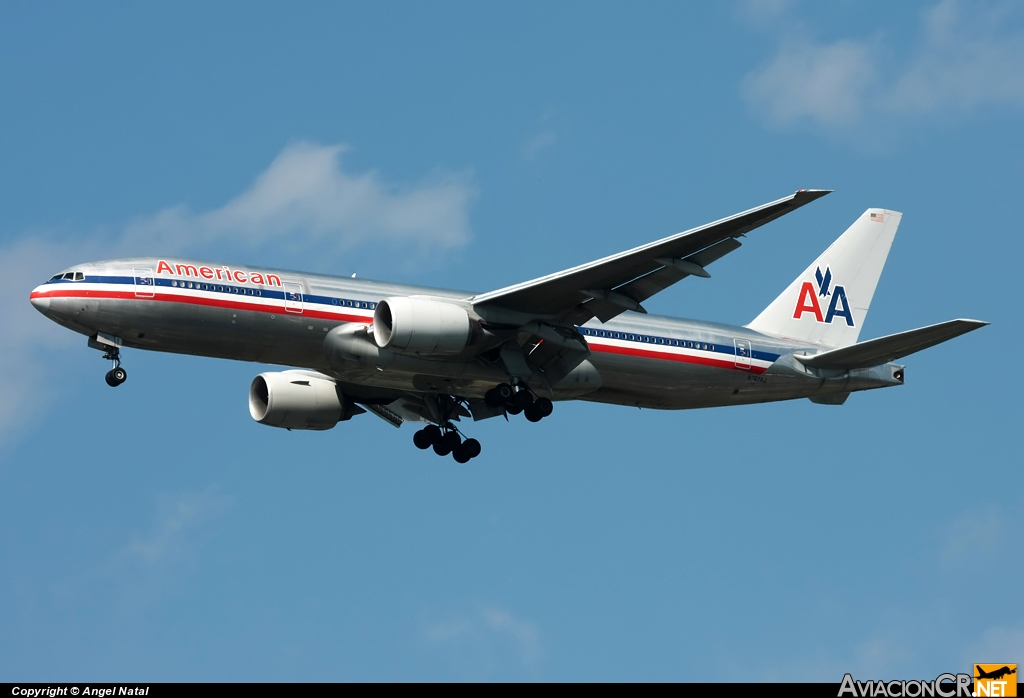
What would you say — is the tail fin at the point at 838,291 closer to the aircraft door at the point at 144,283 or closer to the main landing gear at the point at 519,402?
the main landing gear at the point at 519,402

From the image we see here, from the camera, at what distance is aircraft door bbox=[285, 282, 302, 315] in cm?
3706

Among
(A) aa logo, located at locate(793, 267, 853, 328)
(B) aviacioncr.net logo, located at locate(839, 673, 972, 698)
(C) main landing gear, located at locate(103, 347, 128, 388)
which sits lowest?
(B) aviacioncr.net logo, located at locate(839, 673, 972, 698)

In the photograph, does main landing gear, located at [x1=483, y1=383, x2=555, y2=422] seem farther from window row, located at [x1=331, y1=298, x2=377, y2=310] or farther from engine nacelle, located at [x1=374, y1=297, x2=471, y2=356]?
window row, located at [x1=331, y1=298, x2=377, y2=310]

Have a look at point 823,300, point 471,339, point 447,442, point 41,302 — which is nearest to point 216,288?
point 41,302

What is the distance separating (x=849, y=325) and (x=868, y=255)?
2779 millimetres

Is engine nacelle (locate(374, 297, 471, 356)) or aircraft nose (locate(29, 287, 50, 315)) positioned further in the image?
engine nacelle (locate(374, 297, 471, 356))

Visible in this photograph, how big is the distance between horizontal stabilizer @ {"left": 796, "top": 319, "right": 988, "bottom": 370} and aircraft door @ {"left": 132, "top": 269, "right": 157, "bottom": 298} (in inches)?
753

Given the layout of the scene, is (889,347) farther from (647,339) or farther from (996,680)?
(996,680)

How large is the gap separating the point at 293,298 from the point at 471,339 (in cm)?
477

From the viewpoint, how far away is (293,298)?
3716cm

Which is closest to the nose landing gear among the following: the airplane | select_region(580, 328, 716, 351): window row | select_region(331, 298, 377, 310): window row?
the airplane

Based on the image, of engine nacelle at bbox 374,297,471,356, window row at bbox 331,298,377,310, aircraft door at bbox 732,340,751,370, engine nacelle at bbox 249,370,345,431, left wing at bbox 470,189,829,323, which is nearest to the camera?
left wing at bbox 470,189,829,323

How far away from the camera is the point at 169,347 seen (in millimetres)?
36875

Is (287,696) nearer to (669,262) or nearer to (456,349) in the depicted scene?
(456,349)
